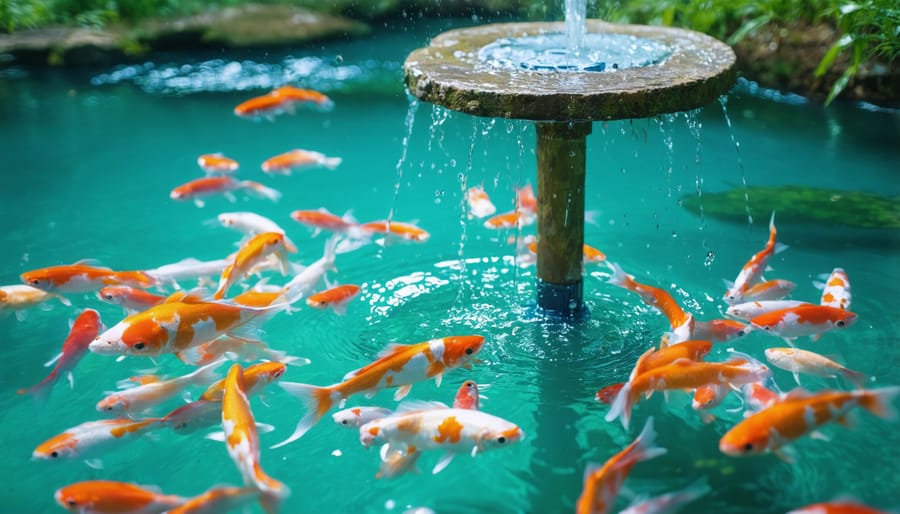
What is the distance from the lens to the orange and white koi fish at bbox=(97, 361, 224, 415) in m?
3.36

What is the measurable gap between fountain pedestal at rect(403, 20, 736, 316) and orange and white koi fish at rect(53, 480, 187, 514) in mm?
1935

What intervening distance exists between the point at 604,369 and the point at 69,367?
7.95ft

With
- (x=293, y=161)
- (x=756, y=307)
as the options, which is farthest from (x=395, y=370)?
(x=293, y=161)

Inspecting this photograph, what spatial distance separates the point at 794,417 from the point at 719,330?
3.04 feet

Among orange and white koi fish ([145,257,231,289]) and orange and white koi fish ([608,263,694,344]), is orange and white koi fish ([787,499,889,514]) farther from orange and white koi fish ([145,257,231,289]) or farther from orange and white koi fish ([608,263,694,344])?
orange and white koi fish ([145,257,231,289])

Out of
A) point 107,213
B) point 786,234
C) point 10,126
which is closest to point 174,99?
point 10,126

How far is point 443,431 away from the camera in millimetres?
2920

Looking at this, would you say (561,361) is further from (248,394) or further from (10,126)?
(10,126)

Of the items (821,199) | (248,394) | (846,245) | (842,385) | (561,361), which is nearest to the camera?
(248,394)

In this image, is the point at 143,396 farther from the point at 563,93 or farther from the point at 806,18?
the point at 806,18

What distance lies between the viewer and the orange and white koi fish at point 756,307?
3693 mm

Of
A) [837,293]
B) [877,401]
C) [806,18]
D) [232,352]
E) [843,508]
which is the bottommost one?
[232,352]

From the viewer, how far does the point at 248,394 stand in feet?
11.1

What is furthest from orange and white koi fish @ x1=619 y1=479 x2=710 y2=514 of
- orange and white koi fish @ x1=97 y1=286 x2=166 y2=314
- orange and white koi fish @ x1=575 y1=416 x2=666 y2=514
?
orange and white koi fish @ x1=97 y1=286 x2=166 y2=314
